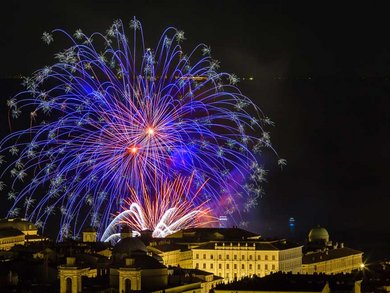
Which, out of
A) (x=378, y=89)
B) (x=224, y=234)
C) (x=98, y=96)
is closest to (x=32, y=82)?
(x=98, y=96)

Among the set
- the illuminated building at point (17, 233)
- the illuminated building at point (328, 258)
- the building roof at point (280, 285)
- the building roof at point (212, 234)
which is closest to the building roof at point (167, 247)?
the building roof at point (212, 234)

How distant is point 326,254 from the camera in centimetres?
10850

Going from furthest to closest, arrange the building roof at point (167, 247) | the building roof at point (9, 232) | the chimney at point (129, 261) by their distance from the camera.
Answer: the building roof at point (9, 232) < the building roof at point (167, 247) < the chimney at point (129, 261)

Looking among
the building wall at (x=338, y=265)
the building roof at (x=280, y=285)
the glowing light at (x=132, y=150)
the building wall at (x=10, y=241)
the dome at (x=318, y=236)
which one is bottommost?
the building roof at (x=280, y=285)

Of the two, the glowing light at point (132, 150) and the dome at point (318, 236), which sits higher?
the glowing light at point (132, 150)

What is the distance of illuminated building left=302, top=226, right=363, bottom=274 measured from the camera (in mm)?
104000

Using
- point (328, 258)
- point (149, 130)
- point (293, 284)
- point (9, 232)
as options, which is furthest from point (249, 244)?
point (293, 284)

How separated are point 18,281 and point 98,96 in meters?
8.72

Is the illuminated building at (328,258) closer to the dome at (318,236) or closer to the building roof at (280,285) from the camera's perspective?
the dome at (318,236)

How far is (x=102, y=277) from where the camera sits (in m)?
76.7

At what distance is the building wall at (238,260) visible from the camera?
319ft

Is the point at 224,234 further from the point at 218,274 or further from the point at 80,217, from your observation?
the point at 80,217

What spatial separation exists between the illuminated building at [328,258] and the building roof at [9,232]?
54.6 ft

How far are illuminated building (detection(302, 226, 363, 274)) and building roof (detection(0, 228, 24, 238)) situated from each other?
16647mm
